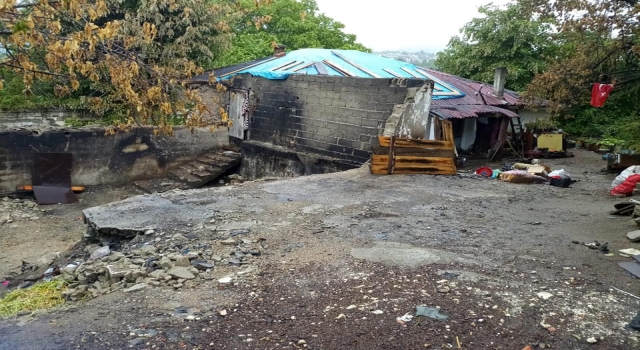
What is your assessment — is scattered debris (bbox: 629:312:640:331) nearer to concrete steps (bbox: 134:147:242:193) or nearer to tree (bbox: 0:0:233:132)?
tree (bbox: 0:0:233:132)

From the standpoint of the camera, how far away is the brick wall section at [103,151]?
10.4 meters

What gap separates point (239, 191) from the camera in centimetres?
755

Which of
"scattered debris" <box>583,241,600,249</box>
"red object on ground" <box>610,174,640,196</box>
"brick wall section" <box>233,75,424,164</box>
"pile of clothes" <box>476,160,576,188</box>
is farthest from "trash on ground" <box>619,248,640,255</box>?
"brick wall section" <box>233,75,424,164</box>

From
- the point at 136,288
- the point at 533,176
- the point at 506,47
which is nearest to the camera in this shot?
the point at 136,288

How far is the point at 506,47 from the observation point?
20375 millimetres

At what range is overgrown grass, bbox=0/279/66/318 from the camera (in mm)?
4104

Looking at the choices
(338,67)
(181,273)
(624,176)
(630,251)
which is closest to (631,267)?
(630,251)

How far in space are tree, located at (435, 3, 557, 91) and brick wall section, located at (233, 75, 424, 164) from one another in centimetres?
1172

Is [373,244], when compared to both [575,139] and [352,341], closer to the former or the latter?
[352,341]

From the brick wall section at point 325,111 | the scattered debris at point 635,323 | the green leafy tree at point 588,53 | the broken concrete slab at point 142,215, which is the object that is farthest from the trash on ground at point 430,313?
the brick wall section at point 325,111

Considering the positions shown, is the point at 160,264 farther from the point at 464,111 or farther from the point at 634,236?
the point at 464,111

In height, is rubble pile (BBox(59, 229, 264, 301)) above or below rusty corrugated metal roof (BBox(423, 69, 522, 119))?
below

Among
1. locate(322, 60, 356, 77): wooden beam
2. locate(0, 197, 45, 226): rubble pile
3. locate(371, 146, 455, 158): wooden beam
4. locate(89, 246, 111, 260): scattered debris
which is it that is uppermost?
locate(322, 60, 356, 77): wooden beam

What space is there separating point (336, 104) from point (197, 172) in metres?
4.18
